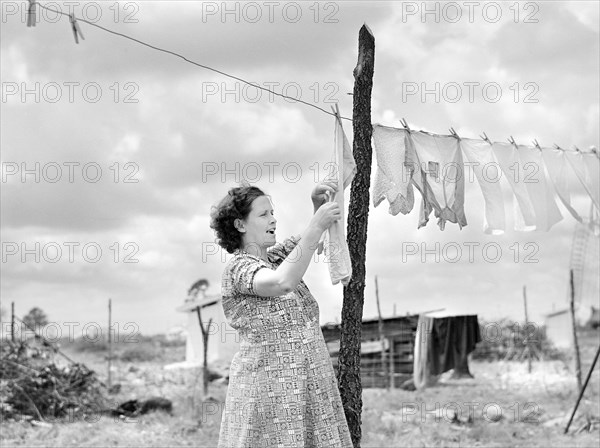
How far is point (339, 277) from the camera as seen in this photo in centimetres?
326

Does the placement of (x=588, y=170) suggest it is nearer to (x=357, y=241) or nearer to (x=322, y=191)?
(x=357, y=241)

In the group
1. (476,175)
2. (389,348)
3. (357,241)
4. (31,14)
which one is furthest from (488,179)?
(389,348)

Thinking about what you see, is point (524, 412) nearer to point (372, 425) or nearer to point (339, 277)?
point (372, 425)

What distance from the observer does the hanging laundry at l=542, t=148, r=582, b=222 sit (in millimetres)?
5742

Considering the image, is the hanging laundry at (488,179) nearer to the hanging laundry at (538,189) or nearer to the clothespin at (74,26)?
the hanging laundry at (538,189)

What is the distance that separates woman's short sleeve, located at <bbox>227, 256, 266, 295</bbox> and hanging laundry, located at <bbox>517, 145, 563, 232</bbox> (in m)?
3.10

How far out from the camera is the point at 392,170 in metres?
4.58

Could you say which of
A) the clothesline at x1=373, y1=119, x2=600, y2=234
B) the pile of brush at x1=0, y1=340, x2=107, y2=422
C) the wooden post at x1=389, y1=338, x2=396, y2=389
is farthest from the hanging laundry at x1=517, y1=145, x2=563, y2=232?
the wooden post at x1=389, y1=338, x2=396, y2=389

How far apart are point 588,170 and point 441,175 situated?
174cm

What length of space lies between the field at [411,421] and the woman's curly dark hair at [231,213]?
521cm

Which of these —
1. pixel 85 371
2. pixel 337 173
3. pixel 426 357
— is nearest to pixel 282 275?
pixel 337 173

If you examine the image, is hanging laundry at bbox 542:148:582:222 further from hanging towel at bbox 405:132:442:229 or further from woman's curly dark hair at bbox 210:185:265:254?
woman's curly dark hair at bbox 210:185:265:254

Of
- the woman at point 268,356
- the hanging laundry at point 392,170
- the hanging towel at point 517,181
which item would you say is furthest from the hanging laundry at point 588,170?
the woman at point 268,356

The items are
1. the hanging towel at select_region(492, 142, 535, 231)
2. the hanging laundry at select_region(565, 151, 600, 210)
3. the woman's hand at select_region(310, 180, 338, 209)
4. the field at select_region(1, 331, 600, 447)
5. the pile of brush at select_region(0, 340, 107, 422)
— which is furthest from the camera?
the pile of brush at select_region(0, 340, 107, 422)
